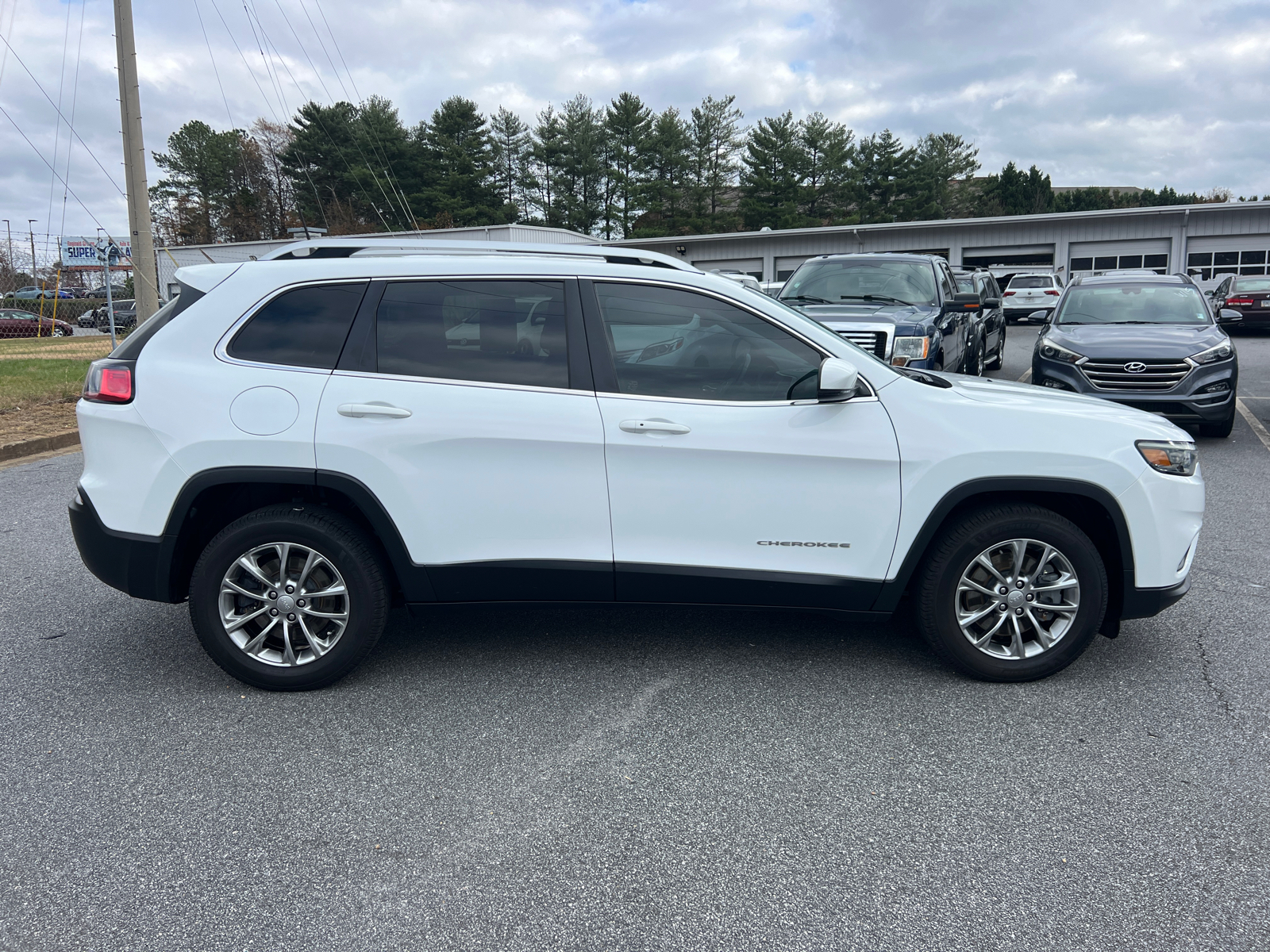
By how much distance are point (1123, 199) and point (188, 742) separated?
81.5 m

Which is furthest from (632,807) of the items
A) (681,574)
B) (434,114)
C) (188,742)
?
(434,114)

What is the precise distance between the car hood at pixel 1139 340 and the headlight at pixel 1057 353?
0.05 metres

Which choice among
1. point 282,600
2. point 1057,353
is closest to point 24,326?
point 1057,353

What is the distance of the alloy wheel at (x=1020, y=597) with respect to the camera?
3879mm

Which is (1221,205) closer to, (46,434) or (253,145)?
(46,434)

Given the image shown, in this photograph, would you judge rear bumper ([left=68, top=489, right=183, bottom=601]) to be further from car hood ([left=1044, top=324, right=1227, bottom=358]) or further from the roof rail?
car hood ([left=1044, top=324, right=1227, bottom=358])

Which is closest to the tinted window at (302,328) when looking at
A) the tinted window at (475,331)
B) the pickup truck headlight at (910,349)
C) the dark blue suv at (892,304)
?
the tinted window at (475,331)

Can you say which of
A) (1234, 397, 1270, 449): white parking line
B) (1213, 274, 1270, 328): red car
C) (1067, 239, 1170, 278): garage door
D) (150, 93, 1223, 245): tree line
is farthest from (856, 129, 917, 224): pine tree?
(1234, 397, 1270, 449): white parking line

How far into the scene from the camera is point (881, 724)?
11.9 ft

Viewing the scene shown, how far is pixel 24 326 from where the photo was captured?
42.1 metres

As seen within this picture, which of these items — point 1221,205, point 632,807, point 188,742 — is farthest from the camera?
point 1221,205

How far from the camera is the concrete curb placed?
33.1 ft

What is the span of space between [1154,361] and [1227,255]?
34047mm

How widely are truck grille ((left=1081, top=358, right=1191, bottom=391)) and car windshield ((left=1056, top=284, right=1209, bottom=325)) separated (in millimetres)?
1270
